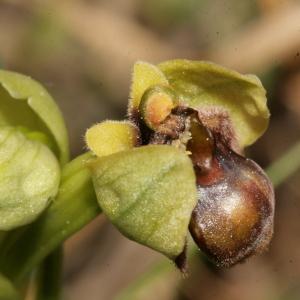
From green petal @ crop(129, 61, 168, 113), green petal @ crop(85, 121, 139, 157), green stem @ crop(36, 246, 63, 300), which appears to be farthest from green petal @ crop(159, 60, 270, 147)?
green stem @ crop(36, 246, 63, 300)

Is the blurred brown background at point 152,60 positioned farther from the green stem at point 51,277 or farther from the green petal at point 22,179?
the green petal at point 22,179

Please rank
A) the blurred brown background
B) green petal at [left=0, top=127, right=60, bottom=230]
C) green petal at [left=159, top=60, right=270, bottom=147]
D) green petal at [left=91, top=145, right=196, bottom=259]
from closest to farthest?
1. green petal at [left=91, top=145, right=196, bottom=259]
2. green petal at [left=0, top=127, right=60, bottom=230]
3. green petal at [left=159, top=60, right=270, bottom=147]
4. the blurred brown background

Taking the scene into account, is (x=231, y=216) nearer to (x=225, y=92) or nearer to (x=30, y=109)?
(x=225, y=92)

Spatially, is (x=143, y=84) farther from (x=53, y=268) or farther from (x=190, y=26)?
(x=190, y=26)

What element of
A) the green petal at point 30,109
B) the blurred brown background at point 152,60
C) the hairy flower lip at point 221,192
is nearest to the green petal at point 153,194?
the hairy flower lip at point 221,192

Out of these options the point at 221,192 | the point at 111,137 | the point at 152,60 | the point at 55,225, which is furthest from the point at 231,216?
the point at 152,60

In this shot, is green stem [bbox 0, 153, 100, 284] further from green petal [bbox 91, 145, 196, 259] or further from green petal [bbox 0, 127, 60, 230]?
green petal [bbox 91, 145, 196, 259]
